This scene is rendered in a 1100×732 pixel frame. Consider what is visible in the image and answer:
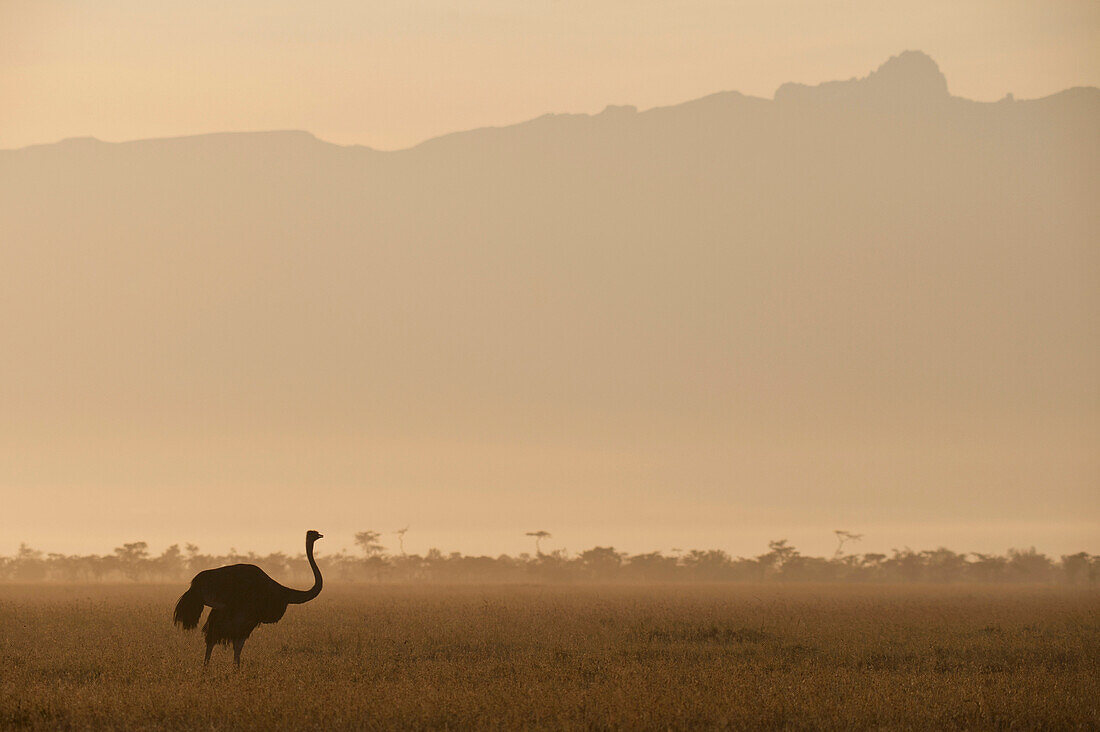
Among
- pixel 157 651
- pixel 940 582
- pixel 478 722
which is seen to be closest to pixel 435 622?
pixel 157 651

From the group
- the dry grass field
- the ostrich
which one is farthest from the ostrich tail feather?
the dry grass field

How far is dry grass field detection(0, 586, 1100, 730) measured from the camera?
15.7 meters

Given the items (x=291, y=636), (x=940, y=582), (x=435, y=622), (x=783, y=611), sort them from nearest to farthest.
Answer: (x=291, y=636) → (x=435, y=622) → (x=783, y=611) → (x=940, y=582)

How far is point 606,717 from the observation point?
1545 centimetres

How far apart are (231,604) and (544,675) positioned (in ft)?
16.9

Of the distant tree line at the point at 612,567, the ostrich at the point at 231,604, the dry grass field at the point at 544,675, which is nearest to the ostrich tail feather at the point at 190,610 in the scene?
the ostrich at the point at 231,604

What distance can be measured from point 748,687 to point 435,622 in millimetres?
13602

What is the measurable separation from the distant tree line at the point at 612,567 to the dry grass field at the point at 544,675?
8699 cm

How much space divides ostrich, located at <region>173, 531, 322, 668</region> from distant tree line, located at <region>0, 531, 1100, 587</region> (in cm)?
9368

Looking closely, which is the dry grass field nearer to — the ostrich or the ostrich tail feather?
the ostrich

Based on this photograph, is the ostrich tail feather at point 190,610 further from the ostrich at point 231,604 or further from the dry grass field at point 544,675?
the dry grass field at point 544,675

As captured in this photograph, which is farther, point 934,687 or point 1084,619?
point 1084,619

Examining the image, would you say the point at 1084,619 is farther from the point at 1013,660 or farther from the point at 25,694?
the point at 25,694

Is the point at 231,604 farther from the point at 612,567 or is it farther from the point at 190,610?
the point at 612,567
